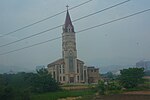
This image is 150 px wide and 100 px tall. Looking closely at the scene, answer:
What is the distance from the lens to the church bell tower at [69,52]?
75.9 metres

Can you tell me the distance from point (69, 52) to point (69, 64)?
2890mm

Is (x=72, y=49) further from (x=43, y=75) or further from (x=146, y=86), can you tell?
(x=146, y=86)

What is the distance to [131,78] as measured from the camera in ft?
169

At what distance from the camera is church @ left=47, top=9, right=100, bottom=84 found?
7606cm

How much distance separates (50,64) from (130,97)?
165 feet

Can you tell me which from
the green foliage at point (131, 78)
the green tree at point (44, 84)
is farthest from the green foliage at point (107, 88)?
the green tree at point (44, 84)

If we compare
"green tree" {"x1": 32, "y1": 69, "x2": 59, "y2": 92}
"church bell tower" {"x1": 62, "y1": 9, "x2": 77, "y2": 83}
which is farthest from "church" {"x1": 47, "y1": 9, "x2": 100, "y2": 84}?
"green tree" {"x1": 32, "y1": 69, "x2": 59, "y2": 92}

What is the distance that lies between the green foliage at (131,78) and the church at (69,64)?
23487 millimetres

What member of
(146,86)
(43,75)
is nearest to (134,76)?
(146,86)

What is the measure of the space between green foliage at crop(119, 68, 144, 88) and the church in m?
23.5

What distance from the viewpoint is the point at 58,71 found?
77250 mm

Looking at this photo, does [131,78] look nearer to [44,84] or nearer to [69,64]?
[44,84]

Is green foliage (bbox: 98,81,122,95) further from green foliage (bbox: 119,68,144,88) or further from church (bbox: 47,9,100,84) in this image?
church (bbox: 47,9,100,84)

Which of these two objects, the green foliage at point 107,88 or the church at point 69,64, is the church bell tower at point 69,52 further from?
the green foliage at point 107,88
